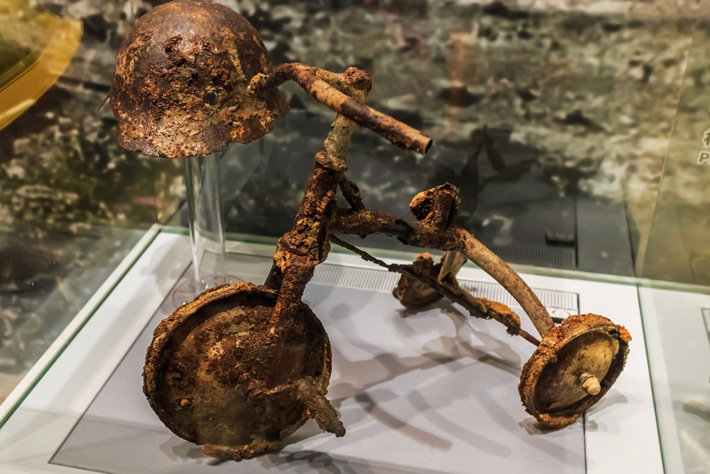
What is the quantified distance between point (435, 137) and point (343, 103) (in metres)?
1.26

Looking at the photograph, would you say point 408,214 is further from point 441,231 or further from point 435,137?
point 441,231

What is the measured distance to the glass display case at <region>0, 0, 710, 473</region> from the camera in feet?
6.50

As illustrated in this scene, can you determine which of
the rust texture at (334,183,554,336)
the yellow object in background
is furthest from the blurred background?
the rust texture at (334,183,554,336)

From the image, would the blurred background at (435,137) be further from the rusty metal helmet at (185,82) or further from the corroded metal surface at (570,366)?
the corroded metal surface at (570,366)

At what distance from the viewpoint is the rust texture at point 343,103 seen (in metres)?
1.35

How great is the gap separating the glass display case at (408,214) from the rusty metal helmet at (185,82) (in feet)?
1.51

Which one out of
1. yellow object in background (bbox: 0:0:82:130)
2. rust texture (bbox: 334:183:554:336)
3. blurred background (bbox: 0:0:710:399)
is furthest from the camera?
blurred background (bbox: 0:0:710:399)

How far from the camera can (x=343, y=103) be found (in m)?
1.44

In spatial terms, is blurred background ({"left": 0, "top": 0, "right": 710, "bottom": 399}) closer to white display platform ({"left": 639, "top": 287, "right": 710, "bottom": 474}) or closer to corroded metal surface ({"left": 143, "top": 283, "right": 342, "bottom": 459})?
white display platform ({"left": 639, "top": 287, "right": 710, "bottom": 474})

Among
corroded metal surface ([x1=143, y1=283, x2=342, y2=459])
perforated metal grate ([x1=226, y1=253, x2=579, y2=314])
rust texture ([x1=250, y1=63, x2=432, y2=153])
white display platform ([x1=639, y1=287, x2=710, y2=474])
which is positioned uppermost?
rust texture ([x1=250, y1=63, x2=432, y2=153])

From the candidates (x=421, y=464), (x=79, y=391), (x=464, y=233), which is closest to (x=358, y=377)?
(x=421, y=464)

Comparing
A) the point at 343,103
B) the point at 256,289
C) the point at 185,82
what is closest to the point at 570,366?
the point at 256,289

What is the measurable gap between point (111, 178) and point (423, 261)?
4.05 ft

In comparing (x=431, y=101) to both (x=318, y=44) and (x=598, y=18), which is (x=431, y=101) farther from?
(x=598, y=18)
